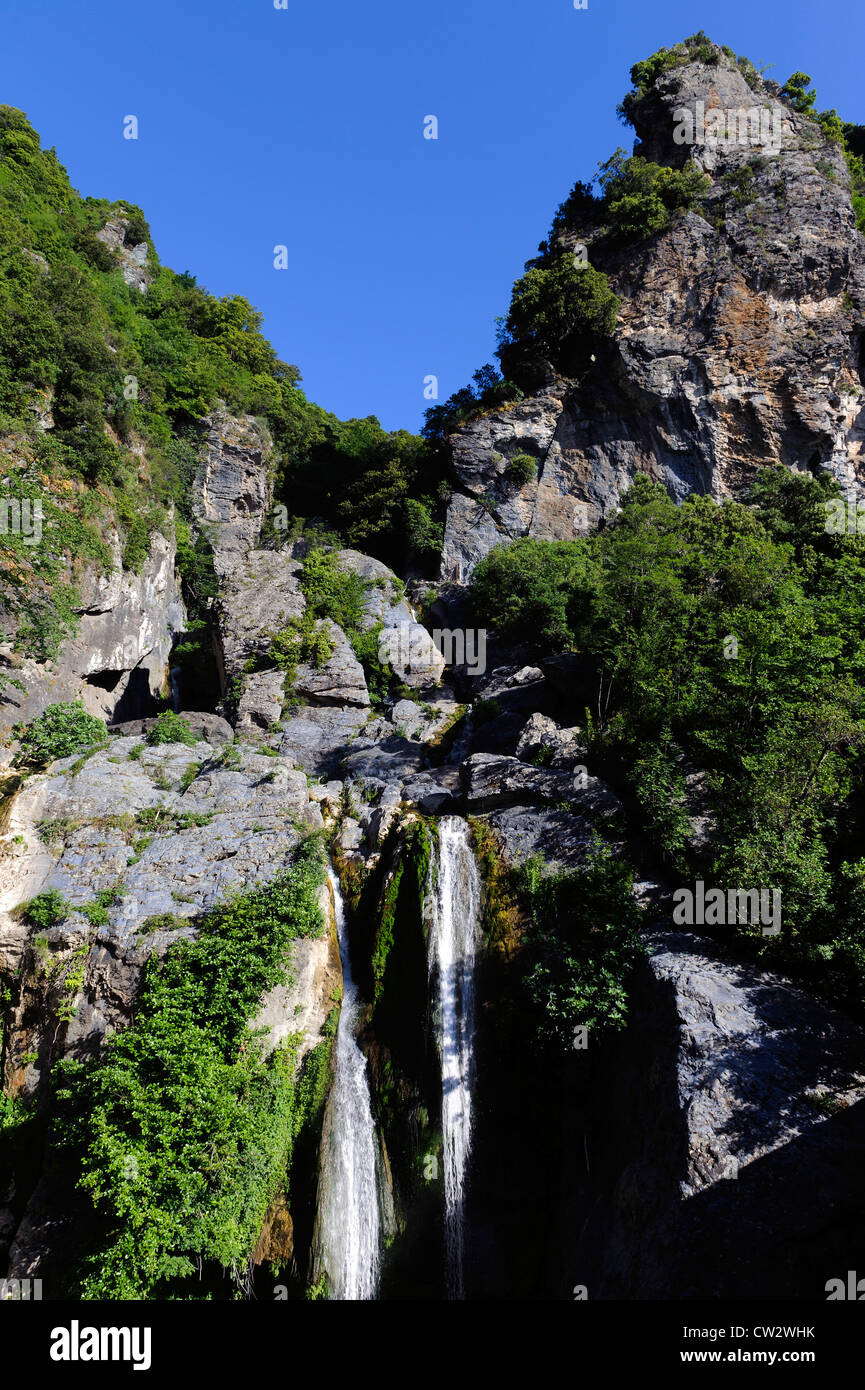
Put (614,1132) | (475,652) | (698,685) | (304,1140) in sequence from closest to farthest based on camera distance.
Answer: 1. (614,1132)
2. (304,1140)
3. (698,685)
4. (475,652)

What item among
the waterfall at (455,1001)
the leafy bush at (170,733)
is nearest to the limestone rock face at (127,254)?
the leafy bush at (170,733)

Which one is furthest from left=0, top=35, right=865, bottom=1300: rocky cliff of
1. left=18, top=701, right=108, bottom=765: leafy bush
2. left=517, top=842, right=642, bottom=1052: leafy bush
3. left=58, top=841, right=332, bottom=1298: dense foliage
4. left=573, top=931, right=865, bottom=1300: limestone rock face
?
left=58, top=841, right=332, bottom=1298: dense foliage

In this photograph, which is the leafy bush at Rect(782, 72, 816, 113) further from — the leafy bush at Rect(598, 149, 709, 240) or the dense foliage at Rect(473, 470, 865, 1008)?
the dense foliage at Rect(473, 470, 865, 1008)

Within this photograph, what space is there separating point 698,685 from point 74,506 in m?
19.0

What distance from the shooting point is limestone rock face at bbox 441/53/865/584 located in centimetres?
3272

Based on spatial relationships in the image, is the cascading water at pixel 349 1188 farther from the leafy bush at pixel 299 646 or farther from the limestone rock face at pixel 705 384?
the limestone rock face at pixel 705 384

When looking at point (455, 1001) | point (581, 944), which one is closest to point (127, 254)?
point (455, 1001)

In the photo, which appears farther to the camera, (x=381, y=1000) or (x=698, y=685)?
(x=698, y=685)

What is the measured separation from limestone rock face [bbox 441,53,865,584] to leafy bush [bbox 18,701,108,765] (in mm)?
17771

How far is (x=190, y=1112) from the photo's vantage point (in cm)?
1023

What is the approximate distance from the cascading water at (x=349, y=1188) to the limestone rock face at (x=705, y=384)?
2307 centimetres
